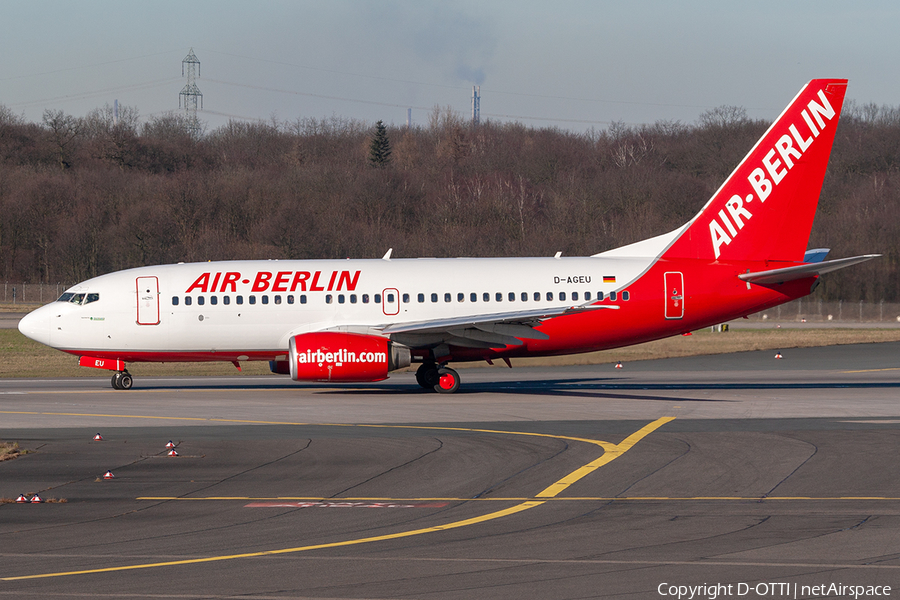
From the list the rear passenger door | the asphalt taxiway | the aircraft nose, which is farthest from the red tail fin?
the aircraft nose

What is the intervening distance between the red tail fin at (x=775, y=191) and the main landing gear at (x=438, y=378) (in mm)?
7745

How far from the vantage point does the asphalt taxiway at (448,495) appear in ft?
30.7

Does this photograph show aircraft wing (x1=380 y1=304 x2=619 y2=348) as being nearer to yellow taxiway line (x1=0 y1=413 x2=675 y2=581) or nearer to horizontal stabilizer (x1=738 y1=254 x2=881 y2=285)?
horizontal stabilizer (x1=738 y1=254 x2=881 y2=285)

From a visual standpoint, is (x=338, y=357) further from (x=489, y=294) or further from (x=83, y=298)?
(x=83, y=298)

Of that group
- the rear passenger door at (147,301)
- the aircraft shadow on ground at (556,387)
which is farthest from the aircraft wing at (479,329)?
the rear passenger door at (147,301)

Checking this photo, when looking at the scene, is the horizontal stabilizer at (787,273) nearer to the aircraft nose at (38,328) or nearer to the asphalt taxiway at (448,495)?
the asphalt taxiway at (448,495)

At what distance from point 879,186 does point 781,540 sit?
97.0 m

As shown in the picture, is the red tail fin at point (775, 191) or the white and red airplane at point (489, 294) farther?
the red tail fin at point (775, 191)

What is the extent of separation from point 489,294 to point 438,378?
3039 mm

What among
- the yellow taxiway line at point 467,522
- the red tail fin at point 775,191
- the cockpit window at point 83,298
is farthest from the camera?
the red tail fin at point 775,191

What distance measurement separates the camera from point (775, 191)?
29.0m

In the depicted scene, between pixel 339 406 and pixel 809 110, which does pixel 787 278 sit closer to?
pixel 809 110

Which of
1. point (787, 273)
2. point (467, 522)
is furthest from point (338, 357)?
point (467, 522)

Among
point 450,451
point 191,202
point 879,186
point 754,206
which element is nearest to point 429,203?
point 191,202
